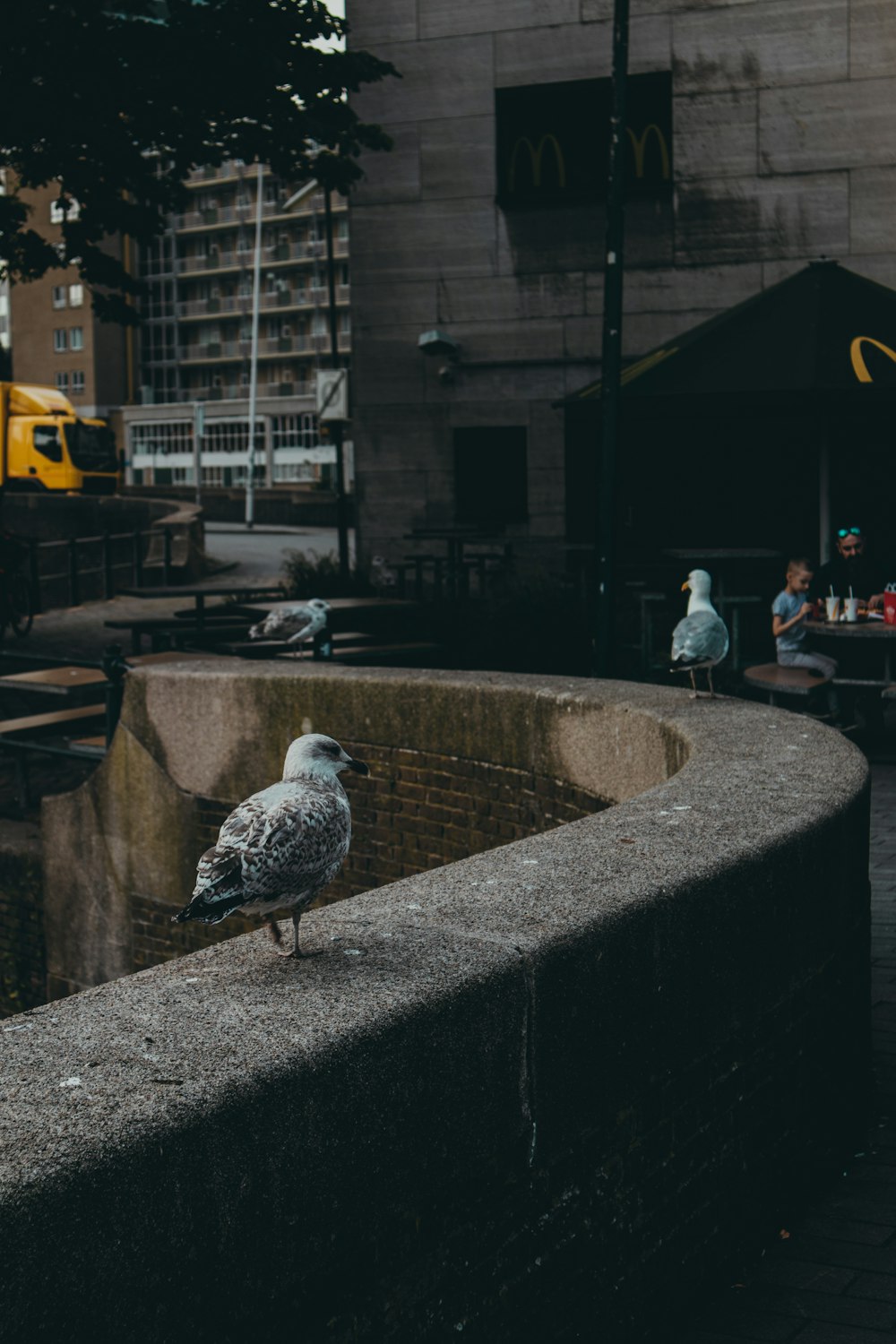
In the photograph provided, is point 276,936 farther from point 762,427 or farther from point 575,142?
point 575,142

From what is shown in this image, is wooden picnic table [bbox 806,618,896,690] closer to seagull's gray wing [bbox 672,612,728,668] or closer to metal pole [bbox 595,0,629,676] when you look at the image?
metal pole [bbox 595,0,629,676]

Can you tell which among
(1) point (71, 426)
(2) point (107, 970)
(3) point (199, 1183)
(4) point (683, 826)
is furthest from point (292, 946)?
(1) point (71, 426)

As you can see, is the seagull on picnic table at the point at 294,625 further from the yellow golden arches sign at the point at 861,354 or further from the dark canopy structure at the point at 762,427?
the yellow golden arches sign at the point at 861,354

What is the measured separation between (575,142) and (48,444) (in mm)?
31444

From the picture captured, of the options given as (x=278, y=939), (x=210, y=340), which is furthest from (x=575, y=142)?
(x=210, y=340)

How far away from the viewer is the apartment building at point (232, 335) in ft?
304

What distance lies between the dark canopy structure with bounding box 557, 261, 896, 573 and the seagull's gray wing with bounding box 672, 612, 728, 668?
18.9 feet

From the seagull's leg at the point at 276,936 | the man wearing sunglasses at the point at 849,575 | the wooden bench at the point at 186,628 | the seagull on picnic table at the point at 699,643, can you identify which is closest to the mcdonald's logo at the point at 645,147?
the wooden bench at the point at 186,628

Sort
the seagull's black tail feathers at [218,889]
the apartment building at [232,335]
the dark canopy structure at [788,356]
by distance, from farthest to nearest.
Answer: the apartment building at [232,335]
the dark canopy structure at [788,356]
the seagull's black tail feathers at [218,889]

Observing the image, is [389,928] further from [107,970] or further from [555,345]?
[555,345]

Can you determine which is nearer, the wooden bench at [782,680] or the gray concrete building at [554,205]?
the wooden bench at [782,680]

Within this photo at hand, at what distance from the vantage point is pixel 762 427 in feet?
61.5

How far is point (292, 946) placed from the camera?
3.27 metres

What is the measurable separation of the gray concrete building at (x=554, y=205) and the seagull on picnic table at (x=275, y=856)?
52.3 feet
